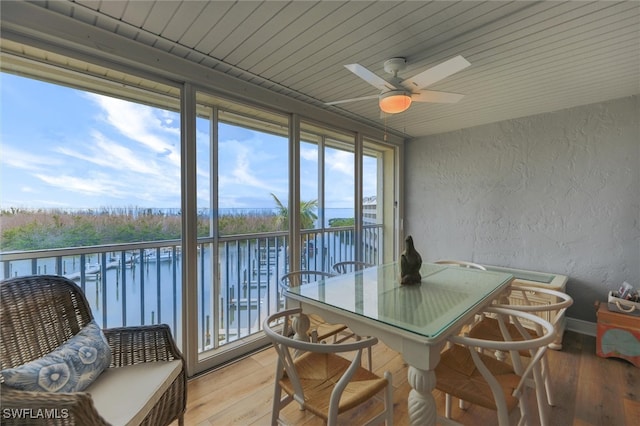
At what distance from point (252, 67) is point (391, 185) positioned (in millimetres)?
2736

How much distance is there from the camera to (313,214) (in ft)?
11.0

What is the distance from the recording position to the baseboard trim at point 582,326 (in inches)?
114

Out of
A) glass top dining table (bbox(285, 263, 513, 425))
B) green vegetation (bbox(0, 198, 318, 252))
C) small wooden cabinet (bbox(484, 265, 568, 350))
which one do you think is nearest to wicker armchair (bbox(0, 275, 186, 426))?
green vegetation (bbox(0, 198, 318, 252))

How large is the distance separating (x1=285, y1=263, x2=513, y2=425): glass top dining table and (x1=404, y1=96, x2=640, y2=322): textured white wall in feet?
5.02

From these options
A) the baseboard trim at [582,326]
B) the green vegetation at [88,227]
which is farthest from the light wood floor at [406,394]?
the green vegetation at [88,227]

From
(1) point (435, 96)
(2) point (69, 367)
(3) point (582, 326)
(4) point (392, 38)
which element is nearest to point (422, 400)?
(2) point (69, 367)

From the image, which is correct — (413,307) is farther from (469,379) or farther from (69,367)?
(69,367)

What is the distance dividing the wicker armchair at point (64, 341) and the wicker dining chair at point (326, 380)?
56cm

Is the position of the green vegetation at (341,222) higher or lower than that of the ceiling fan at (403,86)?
lower

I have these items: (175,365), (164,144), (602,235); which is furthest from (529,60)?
(175,365)

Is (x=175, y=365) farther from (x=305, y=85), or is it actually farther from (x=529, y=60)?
(x=529, y=60)

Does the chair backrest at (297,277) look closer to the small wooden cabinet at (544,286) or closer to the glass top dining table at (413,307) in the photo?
the glass top dining table at (413,307)

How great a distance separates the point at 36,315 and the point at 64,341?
0.19m

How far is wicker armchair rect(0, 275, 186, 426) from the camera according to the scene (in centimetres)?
99
